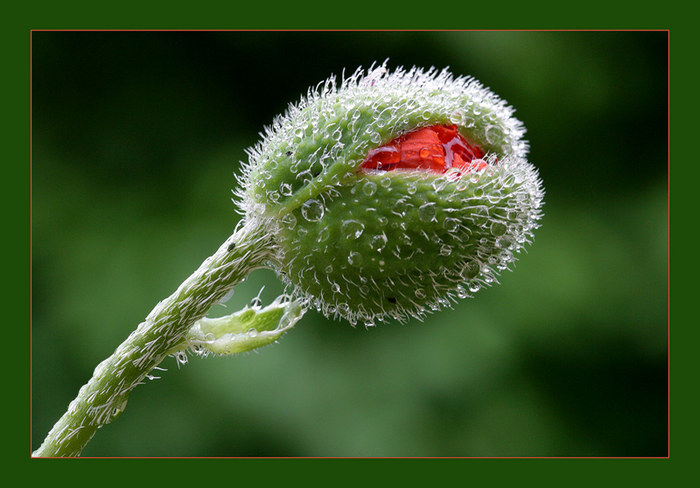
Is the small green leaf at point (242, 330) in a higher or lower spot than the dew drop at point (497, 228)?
lower

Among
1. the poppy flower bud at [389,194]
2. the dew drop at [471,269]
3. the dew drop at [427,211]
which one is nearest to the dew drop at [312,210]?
the poppy flower bud at [389,194]

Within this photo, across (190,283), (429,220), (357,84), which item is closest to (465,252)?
(429,220)

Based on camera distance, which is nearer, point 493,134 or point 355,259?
point 355,259

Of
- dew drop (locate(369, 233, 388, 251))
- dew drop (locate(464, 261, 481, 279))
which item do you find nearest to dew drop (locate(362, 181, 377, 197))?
dew drop (locate(369, 233, 388, 251))

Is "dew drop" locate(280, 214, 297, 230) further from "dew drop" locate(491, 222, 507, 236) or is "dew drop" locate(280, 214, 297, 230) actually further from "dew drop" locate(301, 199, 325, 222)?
"dew drop" locate(491, 222, 507, 236)

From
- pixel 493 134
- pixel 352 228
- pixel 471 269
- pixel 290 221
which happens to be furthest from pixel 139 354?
pixel 493 134

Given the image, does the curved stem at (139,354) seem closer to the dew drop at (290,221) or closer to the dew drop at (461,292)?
the dew drop at (290,221)

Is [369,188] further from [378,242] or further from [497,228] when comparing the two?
[497,228]

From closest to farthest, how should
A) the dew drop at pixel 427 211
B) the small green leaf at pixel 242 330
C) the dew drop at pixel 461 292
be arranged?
the dew drop at pixel 427 211
the dew drop at pixel 461 292
the small green leaf at pixel 242 330
